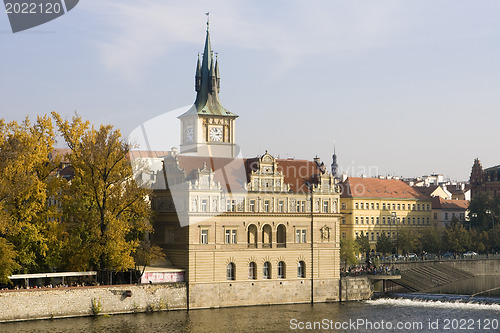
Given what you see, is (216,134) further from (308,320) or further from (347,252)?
(308,320)

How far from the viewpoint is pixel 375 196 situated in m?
130

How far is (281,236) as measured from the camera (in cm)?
7969

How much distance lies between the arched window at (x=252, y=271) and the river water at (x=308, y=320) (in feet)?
9.87

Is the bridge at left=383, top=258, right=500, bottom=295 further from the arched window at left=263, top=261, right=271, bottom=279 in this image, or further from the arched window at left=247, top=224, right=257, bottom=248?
the arched window at left=247, top=224, right=257, bottom=248

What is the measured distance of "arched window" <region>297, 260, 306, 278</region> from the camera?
7862 centimetres

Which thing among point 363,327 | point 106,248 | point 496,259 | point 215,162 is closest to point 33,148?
point 106,248

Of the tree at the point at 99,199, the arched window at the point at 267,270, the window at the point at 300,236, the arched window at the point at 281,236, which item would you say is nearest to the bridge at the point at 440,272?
the window at the point at 300,236

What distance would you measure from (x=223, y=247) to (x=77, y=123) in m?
16.4

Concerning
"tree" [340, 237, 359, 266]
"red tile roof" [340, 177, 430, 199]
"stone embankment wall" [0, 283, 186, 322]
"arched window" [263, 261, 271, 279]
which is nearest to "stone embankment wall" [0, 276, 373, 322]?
"stone embankment wall" [0, 283, 186, 322]

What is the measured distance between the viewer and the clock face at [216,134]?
9697 centimetres

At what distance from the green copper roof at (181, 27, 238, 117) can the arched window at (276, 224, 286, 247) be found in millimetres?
21328

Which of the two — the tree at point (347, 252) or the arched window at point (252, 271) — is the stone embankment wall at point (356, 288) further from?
the tree at point (347, 252)

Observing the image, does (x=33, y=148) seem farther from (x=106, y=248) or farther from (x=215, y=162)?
(x=215, y=162)

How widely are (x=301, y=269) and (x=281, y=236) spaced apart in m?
3.55
